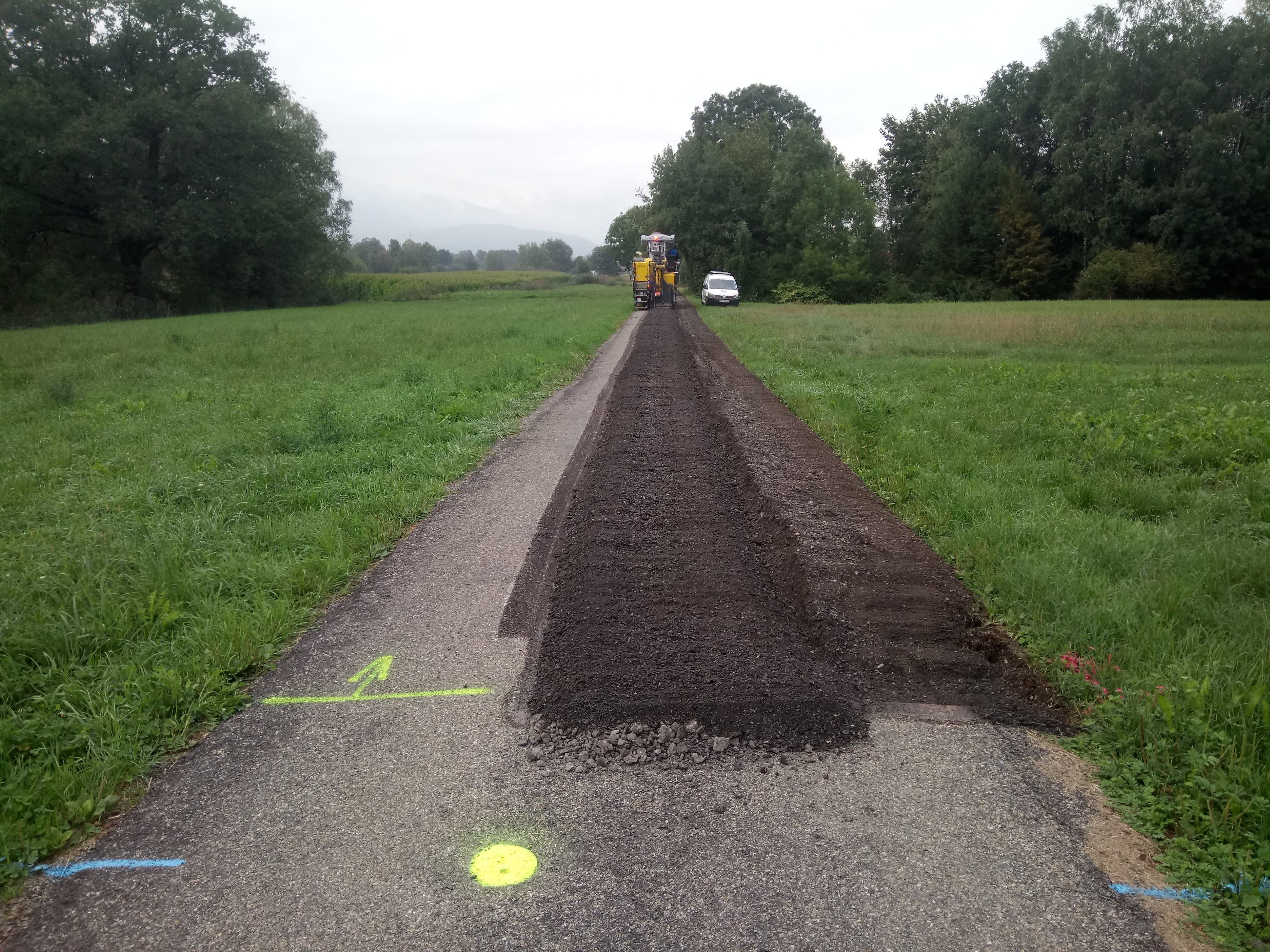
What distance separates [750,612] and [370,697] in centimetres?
221

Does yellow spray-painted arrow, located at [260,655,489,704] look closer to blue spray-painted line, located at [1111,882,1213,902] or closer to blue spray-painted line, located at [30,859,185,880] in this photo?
blue spray-painted line, located at [30,859,185,880]

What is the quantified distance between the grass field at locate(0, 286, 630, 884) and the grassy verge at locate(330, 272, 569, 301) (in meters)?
46.2

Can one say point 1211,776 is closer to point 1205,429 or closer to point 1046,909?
point 1046,909

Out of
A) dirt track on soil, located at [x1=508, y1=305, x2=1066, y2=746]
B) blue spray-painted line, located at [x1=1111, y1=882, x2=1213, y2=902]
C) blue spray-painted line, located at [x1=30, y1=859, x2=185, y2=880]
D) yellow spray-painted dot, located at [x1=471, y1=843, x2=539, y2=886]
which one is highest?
dirt track on soil, located at [x1=508, y1=305, x2=1066, y2=746]

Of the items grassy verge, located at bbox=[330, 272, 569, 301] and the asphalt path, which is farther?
grassy verge, located at bbox=[330, 272, 569, 301]

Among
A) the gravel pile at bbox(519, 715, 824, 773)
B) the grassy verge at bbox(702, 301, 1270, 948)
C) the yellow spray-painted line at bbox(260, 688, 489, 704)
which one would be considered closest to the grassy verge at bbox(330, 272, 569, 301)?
the grassy verge at bbox(702, 301, 1270, 948)

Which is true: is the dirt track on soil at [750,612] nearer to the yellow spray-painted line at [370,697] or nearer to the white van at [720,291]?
the yellow spray-painted line at [370,697]

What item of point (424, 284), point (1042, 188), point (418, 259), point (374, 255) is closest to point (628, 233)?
point (424, 284)

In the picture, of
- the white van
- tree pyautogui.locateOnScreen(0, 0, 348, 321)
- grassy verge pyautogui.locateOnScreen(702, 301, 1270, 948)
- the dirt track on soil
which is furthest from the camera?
the white van

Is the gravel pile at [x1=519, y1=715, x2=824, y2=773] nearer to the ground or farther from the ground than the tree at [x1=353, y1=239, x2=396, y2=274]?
nearer to the ground

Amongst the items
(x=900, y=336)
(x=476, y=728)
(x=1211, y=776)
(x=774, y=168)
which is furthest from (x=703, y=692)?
(x=774, y=168)

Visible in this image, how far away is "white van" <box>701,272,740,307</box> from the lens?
4188cm

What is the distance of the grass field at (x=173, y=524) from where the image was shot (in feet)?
11.4

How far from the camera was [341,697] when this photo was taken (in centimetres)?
380
